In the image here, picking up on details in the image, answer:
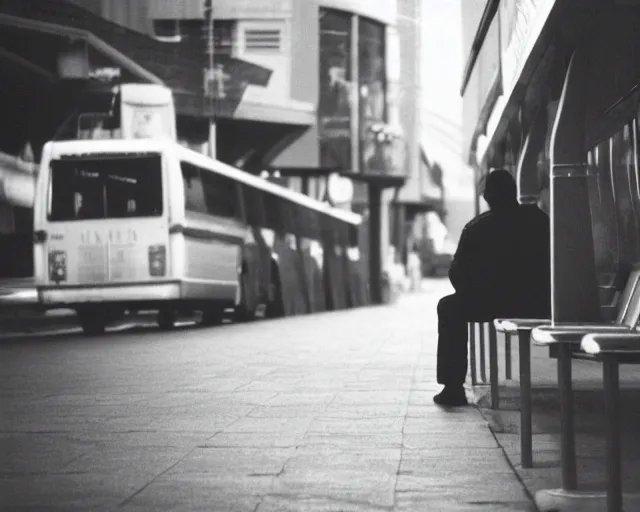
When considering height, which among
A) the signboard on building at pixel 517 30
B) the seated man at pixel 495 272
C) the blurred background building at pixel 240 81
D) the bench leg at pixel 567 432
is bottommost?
the bench leg at pixel 567 432

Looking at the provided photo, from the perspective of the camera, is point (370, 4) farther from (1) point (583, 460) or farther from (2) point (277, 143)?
(1) point (583, 460)

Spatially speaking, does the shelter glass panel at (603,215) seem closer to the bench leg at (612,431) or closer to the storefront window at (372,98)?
the bench leg at (612,431)

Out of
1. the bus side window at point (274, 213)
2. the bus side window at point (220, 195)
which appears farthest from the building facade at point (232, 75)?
the bus side window at point (274, 213)

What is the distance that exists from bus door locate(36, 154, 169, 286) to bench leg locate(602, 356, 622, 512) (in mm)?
17174

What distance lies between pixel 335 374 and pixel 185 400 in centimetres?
260

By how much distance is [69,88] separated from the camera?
89.0ft

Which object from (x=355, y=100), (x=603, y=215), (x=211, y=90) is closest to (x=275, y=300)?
(x=211, y=90)

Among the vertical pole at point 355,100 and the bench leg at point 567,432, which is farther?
the vertical pole at point 355,100

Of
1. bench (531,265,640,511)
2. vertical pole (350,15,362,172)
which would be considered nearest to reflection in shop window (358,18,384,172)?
vertical pole (350,15,362,172)

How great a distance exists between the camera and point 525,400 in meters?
5.86

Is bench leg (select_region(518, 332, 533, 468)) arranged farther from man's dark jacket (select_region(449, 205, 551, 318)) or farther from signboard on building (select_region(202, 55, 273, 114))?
signboard on building (select_region(202, 55, 273, 114))

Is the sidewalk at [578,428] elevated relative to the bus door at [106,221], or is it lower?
lower

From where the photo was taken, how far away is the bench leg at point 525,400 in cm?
586

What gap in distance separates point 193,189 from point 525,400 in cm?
1692
